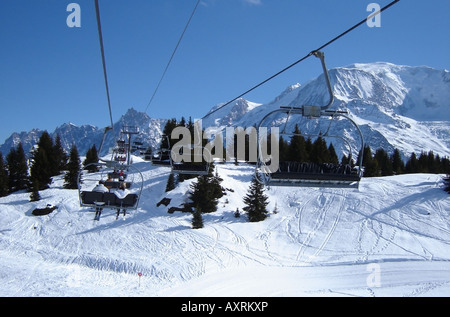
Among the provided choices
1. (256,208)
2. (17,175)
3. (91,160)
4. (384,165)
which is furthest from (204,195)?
(384,165)

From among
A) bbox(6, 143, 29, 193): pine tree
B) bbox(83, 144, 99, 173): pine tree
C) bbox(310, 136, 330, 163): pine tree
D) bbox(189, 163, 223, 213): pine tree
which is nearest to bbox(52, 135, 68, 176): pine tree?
bbox(83, 144, 99, 173): pine tree

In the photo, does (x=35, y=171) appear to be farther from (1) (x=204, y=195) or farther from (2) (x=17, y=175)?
(1) (x=204, y=195)

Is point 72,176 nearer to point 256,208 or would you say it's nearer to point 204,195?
point 204,195

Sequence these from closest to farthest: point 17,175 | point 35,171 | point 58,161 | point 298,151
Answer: point 35,171, point 298,151, point 17,175, point 58,161

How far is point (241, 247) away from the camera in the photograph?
3303 centimetres

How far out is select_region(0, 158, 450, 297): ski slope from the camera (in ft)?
83.0

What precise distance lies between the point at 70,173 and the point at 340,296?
1712 inches

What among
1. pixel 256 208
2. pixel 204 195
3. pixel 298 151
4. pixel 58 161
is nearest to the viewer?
pixel 256 208

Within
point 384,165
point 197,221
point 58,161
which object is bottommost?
point 197,221

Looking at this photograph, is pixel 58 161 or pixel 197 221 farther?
pixel 58 161

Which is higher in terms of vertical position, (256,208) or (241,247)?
(256,208)

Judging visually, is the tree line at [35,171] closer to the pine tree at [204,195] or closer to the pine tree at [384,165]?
the pine tree at [204,195]
